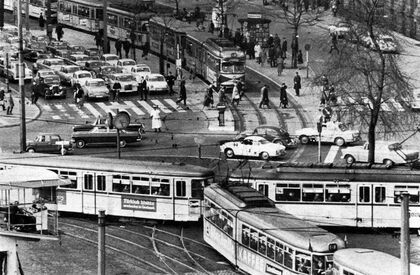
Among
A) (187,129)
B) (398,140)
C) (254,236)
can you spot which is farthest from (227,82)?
(254,236)


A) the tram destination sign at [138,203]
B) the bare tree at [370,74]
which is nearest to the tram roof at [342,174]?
the tram destination sign at [138,203]

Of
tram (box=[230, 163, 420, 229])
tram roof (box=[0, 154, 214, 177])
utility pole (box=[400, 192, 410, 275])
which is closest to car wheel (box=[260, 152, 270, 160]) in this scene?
tram roof (box=[0, 154, 214, 177])

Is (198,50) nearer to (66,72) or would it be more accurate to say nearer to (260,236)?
(66,72)

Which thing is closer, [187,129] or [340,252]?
[340,252]

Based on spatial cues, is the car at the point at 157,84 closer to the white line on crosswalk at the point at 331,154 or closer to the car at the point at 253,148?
the white line on crosswalk at the point at 331,154

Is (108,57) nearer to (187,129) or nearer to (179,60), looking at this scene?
(179,60)
